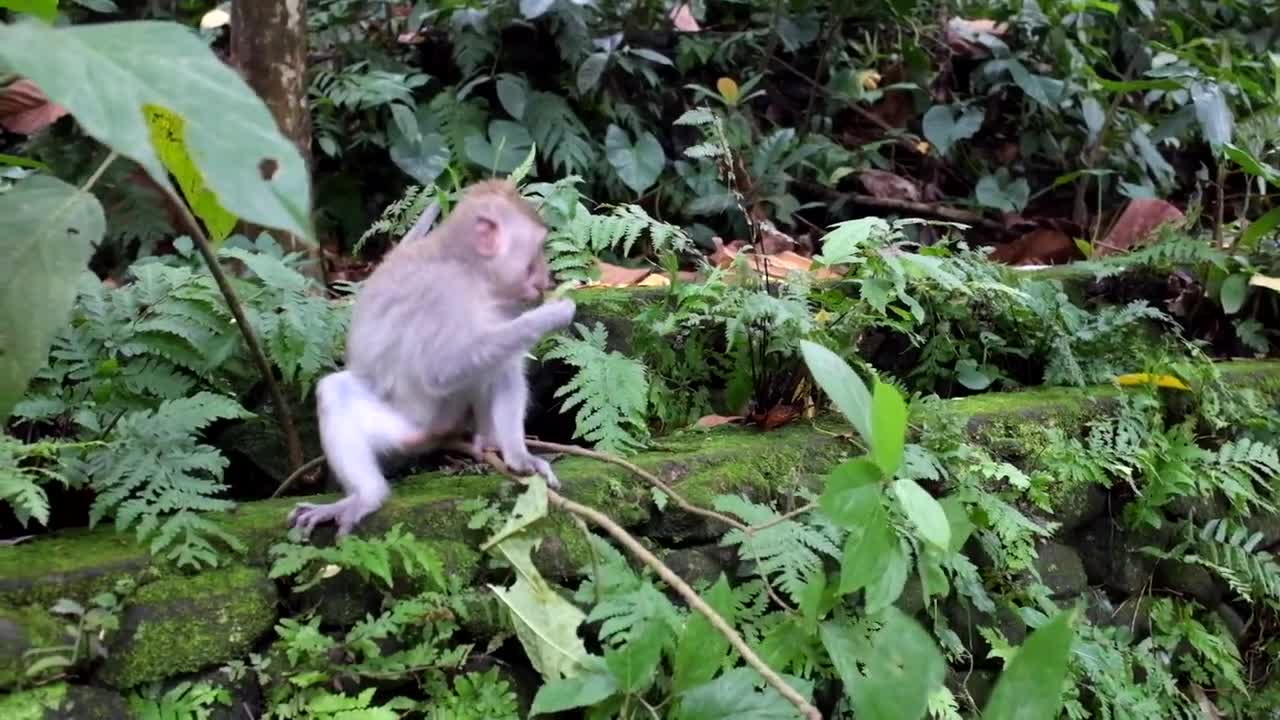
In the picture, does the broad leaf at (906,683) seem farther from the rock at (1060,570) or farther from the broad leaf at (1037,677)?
the rock at (1060,570)

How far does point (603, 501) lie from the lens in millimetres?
2891

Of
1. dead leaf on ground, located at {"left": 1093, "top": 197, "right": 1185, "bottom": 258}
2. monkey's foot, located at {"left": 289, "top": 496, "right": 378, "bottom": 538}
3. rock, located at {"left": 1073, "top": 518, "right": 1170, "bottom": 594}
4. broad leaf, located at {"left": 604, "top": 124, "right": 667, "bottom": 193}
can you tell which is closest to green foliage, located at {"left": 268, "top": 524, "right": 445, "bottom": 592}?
monkey's foot, located at {"left": 289, "top": 496, "right": 378, "bottom": 538}

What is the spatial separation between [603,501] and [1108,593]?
87.9 inches

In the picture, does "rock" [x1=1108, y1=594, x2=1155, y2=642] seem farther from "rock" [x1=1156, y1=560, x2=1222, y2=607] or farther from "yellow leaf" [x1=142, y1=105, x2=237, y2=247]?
"yellow leaf" [x1=142, y1=105, x2=237, y2=247]

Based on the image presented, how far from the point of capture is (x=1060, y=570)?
12.3 ft

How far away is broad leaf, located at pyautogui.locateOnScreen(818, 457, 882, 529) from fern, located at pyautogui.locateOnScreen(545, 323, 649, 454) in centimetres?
114

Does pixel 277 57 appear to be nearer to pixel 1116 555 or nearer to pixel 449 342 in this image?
pixel 449 342

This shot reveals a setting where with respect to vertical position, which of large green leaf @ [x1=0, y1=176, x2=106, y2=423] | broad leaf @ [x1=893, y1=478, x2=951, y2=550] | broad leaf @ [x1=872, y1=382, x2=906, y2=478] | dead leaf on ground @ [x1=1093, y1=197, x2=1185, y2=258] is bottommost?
dead leaf on ground @ [x1=1093, y1=197, x2=1185, y2=258]

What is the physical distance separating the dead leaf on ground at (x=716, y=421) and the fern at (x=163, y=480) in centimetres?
165

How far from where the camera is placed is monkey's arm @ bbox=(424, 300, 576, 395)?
2902 millimetres

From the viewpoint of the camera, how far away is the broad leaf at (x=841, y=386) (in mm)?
1957

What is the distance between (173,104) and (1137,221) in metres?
6.23

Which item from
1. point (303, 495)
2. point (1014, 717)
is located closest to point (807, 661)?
point (1014, 717)

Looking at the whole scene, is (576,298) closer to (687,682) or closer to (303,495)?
(303,495)
